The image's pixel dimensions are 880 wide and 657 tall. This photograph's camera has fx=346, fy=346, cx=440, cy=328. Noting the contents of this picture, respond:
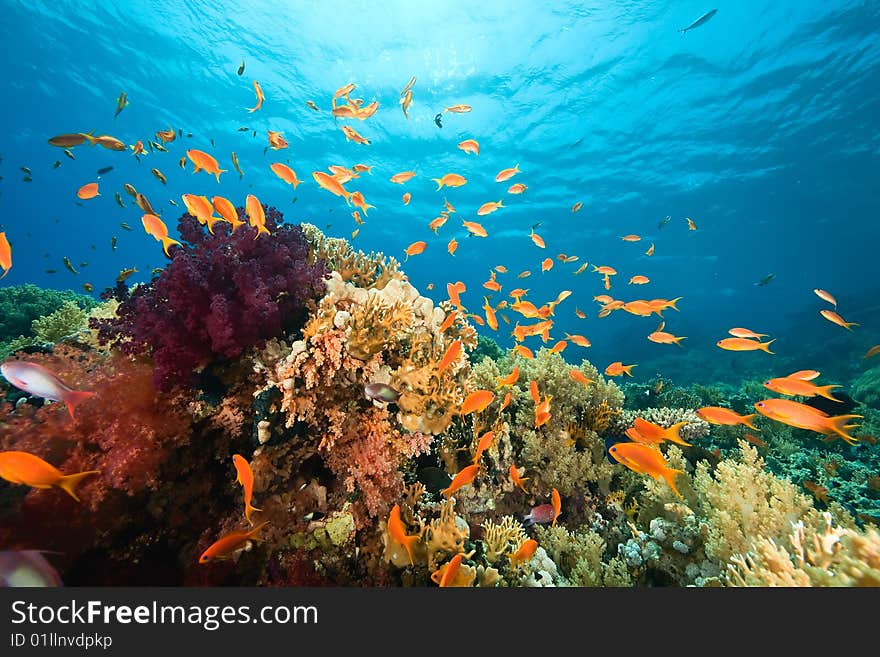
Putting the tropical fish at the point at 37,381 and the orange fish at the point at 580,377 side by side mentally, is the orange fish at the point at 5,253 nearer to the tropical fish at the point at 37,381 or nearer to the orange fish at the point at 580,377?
the tropical fish at the point at 37,381

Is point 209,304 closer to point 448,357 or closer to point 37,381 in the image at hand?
point 37,381

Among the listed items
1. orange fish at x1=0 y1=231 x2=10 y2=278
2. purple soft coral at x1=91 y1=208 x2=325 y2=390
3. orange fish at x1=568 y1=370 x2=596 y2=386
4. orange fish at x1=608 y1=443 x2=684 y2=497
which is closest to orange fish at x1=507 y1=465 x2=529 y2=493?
orange fish at x1=608 y1=443 x2=684 y2=497

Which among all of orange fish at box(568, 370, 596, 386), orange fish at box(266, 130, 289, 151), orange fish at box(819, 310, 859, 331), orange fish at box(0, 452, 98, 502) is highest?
orange fish at box(266, 130, 289, 151)

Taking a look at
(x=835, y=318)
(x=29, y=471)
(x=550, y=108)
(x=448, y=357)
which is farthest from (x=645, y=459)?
(x=550, y=108)

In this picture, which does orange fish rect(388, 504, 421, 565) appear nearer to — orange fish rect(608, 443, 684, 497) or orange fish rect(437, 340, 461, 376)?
orange fish rect(437, 340, 461, 376)

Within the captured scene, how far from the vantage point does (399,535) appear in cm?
272

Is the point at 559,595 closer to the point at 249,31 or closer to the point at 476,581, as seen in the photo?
the point at 476,581

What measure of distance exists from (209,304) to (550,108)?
26190 millimetres

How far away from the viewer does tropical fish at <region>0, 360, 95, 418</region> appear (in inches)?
79.1

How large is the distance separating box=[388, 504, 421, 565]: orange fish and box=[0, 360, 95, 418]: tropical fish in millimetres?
2306

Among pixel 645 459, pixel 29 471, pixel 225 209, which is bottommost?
pixel 645 459

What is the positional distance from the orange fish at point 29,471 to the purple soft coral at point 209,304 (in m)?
1.12

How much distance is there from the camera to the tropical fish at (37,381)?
201cm

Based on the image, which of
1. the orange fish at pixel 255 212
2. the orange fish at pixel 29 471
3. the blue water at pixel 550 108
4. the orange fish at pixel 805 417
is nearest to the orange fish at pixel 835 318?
the orange fish at pixel 805 417
